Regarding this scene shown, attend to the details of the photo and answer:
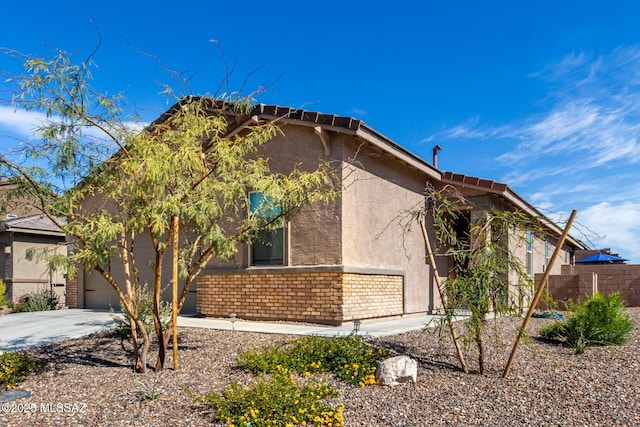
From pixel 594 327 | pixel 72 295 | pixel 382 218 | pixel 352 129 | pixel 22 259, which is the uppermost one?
pixel 352 129

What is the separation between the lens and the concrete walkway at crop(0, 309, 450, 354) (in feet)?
29.5

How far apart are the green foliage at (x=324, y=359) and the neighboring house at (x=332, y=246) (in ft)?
9.35

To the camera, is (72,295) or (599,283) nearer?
(72,295)

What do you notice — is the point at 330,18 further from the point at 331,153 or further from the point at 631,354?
the point at 631,354

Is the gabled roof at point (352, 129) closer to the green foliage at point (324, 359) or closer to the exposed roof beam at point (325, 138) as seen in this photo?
the exposed roof beam at point (325, 138)

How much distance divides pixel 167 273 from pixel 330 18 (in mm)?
7101

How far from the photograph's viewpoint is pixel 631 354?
26.1 ft

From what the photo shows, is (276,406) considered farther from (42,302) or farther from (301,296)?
(42,302)

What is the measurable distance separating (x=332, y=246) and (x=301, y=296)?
1.22 meters

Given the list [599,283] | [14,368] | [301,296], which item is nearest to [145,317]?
[14,368]

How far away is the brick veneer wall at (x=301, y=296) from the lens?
1019 centimetres

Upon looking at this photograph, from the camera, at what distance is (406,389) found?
6.04m

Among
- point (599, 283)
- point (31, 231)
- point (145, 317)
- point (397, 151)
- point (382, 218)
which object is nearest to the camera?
point (145, 317)

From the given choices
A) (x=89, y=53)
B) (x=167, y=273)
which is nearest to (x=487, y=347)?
(x=89, y=53)
